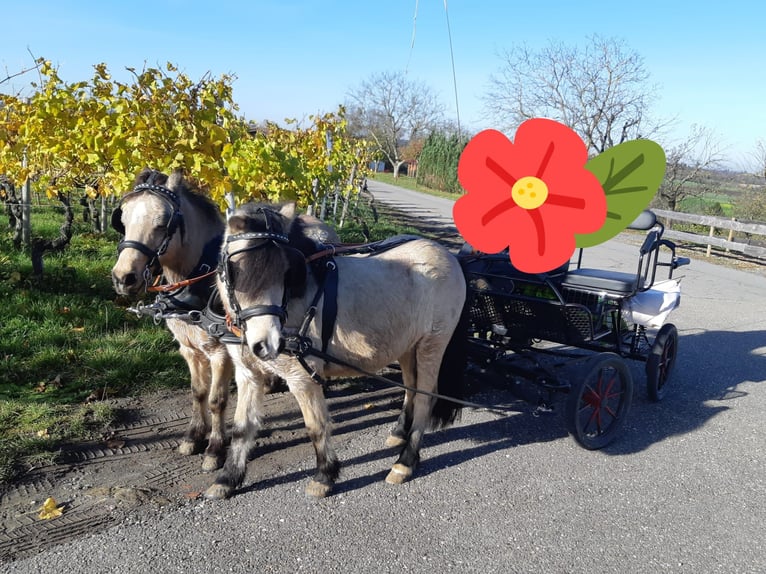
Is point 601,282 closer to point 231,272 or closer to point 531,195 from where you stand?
point 531,195

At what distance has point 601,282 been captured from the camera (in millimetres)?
4461

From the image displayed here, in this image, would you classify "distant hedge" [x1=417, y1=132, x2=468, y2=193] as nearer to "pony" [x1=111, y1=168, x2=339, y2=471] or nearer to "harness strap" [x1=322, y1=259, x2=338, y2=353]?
"pony" [x1=111, y1=168, x2=339, y2=471]

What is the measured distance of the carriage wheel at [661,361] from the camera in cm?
480

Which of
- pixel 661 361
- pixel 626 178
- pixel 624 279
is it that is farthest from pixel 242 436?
pixel 661 361

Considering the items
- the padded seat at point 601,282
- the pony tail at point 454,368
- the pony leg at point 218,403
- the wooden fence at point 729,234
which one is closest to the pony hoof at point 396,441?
the pony tail at point 454,368

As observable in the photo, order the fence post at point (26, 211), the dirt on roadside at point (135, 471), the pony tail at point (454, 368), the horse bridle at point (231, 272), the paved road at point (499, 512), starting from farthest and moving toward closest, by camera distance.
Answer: the fence post at point (26, 211) < the pony tail at point (454, 368) < the dirt on roadside at point (135, 471) < the paved road at point (499, 512) < the horse bridle at point (231, 272)

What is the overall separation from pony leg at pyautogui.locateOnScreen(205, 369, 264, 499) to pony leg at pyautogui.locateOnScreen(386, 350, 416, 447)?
3.63 feet

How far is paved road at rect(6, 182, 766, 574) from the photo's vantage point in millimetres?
2803

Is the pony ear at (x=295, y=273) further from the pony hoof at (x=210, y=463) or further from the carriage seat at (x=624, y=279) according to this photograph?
the carriage seat at (x=624, y=279)

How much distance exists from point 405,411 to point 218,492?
1.52m

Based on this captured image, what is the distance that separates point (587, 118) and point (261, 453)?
76.8ft

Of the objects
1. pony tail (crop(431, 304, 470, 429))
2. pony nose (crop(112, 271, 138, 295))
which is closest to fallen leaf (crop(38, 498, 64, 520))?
pony nose (crop(112, 271, 138, 295))

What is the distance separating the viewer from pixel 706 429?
4633mm

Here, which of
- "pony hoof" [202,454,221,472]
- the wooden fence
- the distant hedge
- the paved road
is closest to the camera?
the paved road
